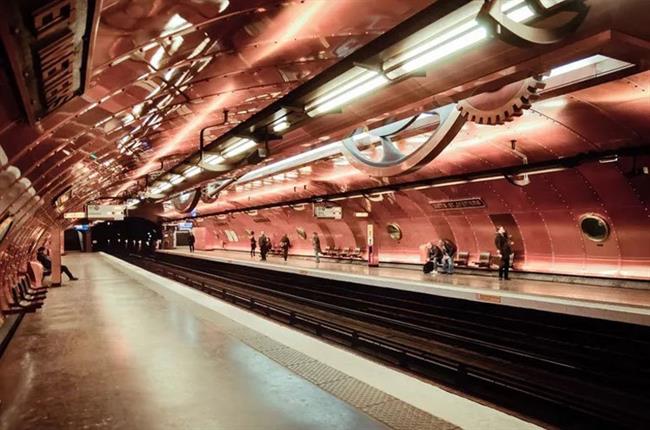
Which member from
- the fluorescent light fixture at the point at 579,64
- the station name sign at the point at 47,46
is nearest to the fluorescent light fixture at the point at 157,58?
the station name sign at the point at 47,46

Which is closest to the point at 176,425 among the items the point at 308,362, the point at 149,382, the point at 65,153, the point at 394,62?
the point at 149,382

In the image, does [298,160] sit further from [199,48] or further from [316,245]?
[199,48]

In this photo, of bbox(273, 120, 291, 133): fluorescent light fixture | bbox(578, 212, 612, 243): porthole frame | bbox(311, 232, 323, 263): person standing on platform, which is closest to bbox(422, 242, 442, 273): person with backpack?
bbox(578, 212, 612, 243): porthole frame

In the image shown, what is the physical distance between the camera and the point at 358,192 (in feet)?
51.2

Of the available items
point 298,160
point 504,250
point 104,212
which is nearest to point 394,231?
point 504,250

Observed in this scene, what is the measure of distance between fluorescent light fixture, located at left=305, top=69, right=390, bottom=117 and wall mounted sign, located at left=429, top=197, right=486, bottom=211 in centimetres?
918

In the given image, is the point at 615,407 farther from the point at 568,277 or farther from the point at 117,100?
the point at 117,100

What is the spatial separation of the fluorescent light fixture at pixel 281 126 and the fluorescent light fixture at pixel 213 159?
2.11m

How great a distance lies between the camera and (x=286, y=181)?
60.3ft

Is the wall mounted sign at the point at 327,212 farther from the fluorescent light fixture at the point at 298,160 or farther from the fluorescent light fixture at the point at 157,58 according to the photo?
the fluorescent light fixture at the point at 157,58

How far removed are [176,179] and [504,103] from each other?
7.81m

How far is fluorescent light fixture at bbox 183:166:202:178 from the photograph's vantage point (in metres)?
9.14

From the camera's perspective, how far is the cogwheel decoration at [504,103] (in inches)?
218

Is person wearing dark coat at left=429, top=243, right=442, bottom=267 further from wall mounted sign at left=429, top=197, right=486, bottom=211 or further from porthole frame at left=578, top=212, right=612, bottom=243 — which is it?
porthole frame at left=578, top=212, right=612, bottom=243
